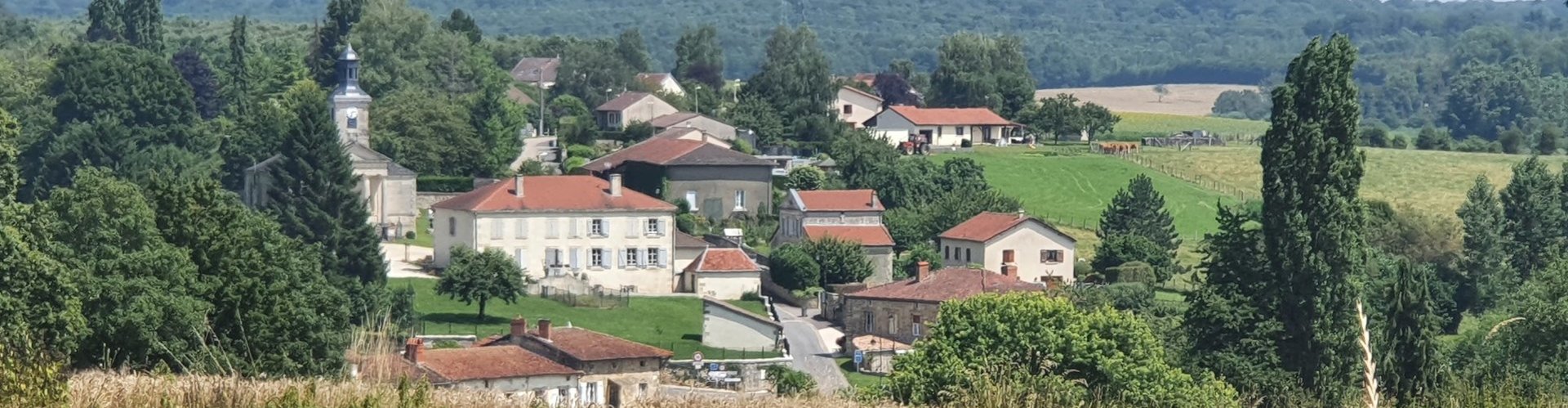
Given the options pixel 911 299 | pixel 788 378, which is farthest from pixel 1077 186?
pixel 788 378

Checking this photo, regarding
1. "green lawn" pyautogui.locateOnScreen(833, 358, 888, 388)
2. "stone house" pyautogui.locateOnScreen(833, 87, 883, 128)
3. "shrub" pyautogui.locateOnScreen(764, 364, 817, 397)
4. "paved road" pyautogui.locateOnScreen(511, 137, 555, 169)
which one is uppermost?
"stone house" pyautogui.locateOnScreen(833, 87, 883, 128)

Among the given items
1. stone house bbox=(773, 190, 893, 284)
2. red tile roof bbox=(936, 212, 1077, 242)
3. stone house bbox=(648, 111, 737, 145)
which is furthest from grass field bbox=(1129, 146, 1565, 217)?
stone house bbox=(773, 190, 893, 284)

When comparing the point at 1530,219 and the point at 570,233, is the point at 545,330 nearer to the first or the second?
the point at 570,233

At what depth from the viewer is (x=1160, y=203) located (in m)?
79.6

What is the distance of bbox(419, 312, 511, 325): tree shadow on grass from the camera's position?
5691 centimetres

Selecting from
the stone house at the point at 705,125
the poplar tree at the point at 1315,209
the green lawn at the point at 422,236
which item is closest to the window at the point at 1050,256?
the green lawn at the point at 422,236

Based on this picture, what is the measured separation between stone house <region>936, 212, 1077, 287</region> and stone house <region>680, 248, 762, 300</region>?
7.06m

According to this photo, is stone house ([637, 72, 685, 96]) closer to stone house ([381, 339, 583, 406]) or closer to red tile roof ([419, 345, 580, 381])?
red tile roof ([419, 345, 580, 381])

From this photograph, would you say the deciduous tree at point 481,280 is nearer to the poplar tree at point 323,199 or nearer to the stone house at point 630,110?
the poplar tree at point 323,199

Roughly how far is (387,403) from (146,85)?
254ft

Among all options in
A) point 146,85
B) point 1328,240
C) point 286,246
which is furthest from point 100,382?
point 146,85

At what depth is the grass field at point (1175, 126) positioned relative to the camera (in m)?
131

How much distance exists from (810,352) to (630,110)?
43768 mm

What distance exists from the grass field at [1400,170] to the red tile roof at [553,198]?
33776mm
